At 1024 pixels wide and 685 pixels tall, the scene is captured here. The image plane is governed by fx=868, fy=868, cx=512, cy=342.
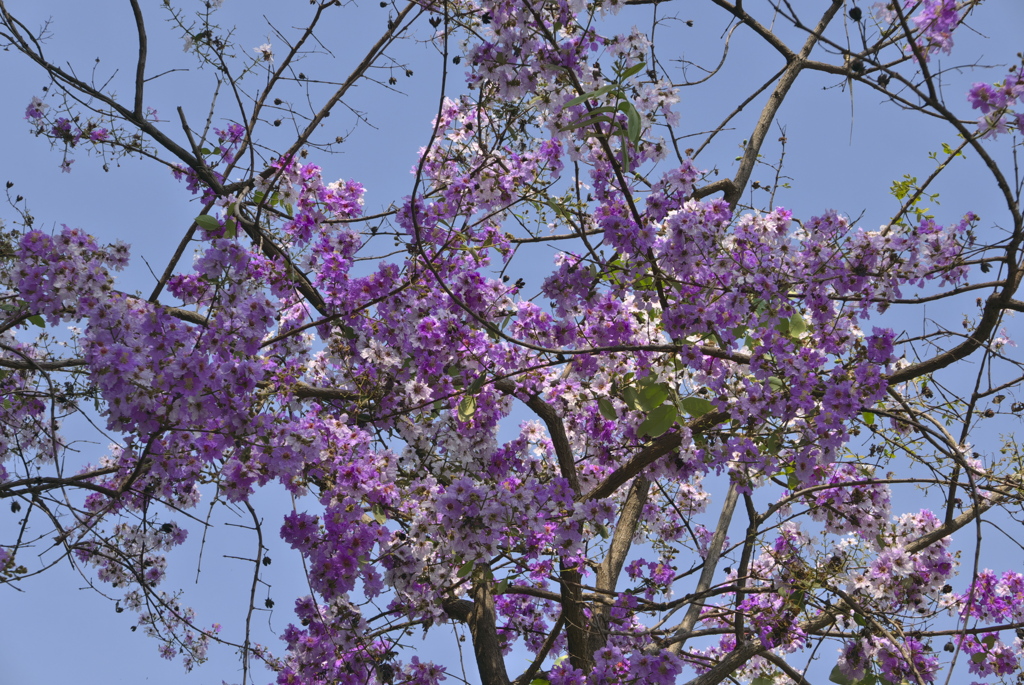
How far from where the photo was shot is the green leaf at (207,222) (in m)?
3.05

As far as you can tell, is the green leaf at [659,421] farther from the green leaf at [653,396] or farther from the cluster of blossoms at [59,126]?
the cluster of blossoms at [59,126]

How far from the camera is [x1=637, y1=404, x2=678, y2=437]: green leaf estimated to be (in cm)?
319

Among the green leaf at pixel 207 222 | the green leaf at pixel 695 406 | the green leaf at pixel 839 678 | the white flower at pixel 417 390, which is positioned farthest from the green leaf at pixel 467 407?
the green leaf at pixel 839 678

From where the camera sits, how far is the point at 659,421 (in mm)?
3203

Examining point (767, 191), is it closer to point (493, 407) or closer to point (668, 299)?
point (668, 299)

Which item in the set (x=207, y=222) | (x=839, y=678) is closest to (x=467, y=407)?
(x=207, y=222)

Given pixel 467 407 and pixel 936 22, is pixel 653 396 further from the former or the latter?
pixel 936 22

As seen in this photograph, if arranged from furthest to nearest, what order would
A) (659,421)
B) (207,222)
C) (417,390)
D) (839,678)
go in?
(839,678)
(417,390)
(659,421)
(207,222)

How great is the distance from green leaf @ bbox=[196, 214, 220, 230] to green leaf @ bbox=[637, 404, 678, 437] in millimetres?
1700

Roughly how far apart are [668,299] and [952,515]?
2027 mm

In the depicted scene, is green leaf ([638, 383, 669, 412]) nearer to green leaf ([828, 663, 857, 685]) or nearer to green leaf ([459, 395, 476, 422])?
green leaf ([459, 395, 476, 422])

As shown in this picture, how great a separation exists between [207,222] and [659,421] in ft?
5.82

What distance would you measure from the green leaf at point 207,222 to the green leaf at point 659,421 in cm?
170

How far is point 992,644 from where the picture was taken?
4957 millimetres
